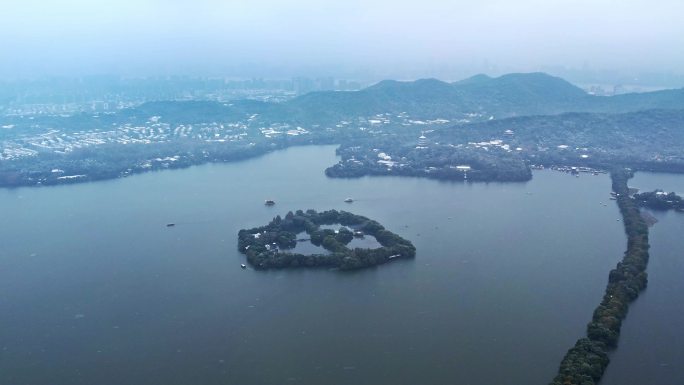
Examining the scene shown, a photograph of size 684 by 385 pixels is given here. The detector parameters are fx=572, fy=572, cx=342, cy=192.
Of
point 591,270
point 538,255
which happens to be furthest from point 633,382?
point 538,255

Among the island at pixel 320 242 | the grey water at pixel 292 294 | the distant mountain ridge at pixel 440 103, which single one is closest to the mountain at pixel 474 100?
the distant mountain ridge at pixel 440 103

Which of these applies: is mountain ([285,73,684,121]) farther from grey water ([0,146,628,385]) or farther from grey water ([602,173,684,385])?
grey water ([602,173,684,385])

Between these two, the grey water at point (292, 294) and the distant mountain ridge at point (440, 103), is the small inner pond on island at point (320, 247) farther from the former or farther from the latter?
the distant mountain ridge at point (440, 103)

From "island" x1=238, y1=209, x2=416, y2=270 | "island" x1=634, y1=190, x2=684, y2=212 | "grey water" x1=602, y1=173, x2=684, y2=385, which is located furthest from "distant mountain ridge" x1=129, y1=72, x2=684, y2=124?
"grey water" x1=602, y1=173, x2=684, y2=385

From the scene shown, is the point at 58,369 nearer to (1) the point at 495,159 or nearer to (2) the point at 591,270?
(2) the point at 591,270

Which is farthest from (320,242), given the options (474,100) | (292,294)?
(474,100)

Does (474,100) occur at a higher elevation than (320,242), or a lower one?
higher

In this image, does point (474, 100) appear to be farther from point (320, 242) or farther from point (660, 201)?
point (320, 242)
